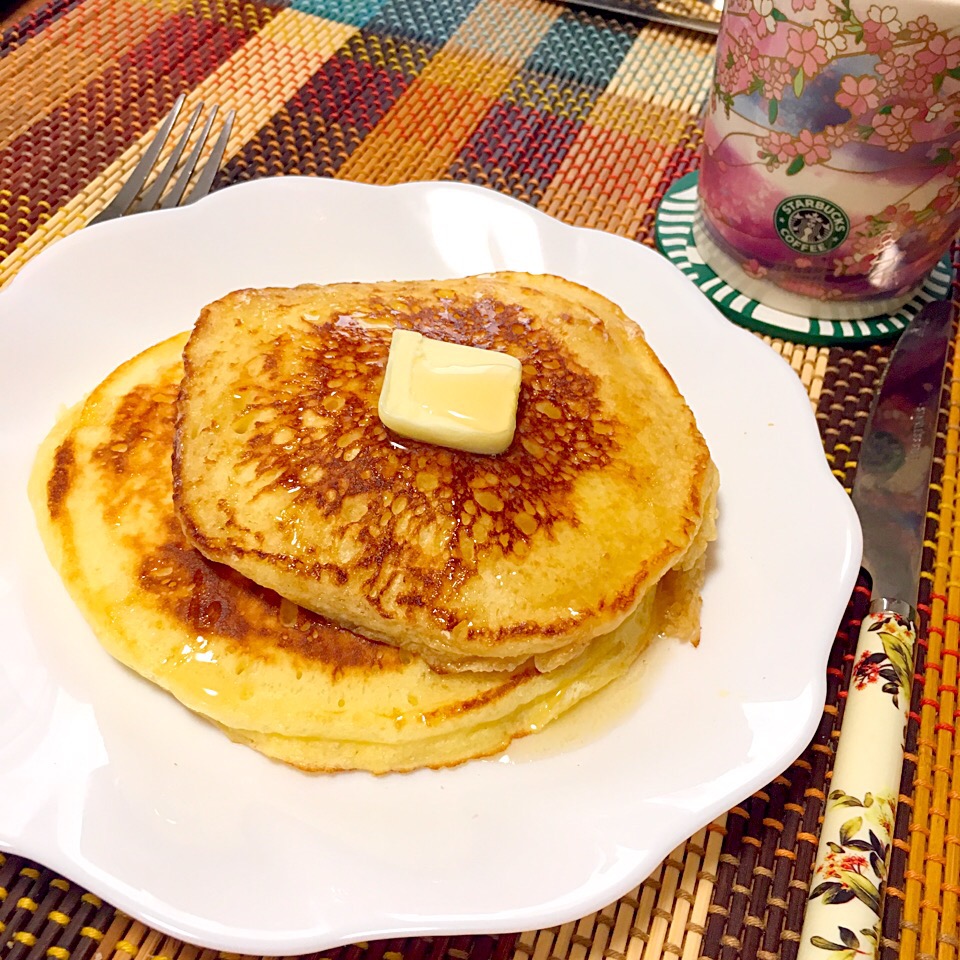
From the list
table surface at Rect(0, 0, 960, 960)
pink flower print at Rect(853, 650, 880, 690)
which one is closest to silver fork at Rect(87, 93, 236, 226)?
table surface at Rect(0, 0, 960, 960)

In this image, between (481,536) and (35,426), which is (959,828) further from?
(35,426)

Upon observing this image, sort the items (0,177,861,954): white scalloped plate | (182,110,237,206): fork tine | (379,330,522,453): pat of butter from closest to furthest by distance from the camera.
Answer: (0,177,861,954): white scalloped plate
(379,330,522,453): pat of butter
(182,110,237,206): fork tine

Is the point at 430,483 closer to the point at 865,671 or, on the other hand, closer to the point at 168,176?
the point at 865,671

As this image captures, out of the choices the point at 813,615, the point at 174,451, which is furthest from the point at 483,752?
the point at 174,451

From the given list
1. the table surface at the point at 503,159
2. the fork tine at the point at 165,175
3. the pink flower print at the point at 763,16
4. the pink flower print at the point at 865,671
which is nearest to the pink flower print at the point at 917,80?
the pink flower print at the point at 763,16

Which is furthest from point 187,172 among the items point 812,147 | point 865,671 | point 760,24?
point 865,671

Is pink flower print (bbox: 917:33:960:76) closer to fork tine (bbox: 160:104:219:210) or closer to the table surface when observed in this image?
the table surface
